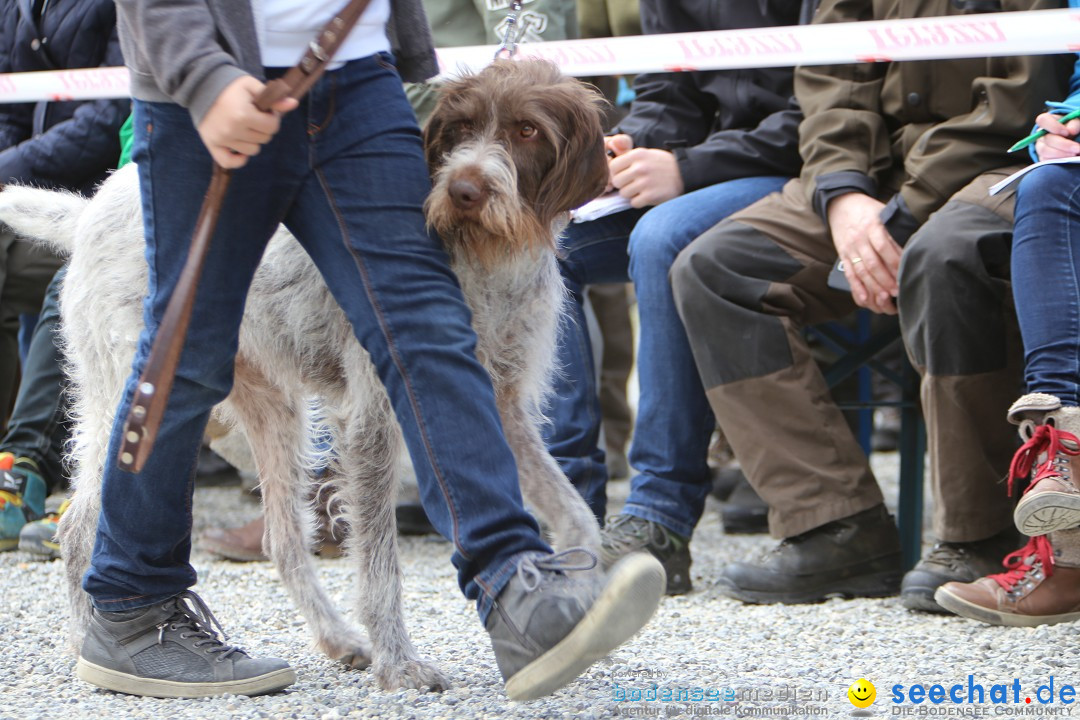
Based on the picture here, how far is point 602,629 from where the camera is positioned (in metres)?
2.36

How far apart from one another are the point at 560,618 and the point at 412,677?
766 mm

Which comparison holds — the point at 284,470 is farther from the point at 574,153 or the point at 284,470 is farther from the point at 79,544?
the point at 574,153

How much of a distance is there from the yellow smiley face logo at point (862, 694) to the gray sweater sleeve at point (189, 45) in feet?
6.37

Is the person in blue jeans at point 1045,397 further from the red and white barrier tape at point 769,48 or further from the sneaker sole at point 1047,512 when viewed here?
the red and white barrier tape at point 769,48

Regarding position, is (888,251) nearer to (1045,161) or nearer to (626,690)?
(1045,161)

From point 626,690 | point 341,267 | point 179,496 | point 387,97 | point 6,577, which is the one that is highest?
point 387,97

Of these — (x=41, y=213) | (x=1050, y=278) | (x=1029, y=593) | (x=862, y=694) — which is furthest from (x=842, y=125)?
(x=41, y=213)

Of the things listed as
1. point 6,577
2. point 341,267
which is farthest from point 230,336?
point 6,577

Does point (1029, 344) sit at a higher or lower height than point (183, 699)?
higher

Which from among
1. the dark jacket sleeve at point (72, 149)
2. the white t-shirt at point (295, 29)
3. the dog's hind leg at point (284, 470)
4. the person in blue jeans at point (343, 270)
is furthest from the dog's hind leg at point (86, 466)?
the dark jacket sleeve at point (72, 149)

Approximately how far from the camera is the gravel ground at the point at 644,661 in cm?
277

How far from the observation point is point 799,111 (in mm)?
4617

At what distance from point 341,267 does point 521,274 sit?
723 millimetres

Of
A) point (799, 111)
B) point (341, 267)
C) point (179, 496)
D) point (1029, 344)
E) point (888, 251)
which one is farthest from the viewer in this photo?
point (799, 111)
